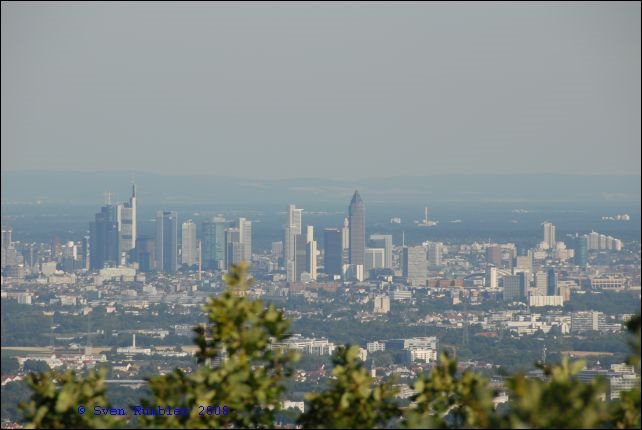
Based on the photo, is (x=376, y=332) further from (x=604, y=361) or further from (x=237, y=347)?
(x=237, y=347)

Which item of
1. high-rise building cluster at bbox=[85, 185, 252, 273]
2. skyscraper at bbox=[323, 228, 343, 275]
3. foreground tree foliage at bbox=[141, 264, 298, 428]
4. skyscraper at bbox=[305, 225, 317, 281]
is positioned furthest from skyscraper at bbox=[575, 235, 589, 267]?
foreground tree foliage at bbox=[141, 264, 298, 428]

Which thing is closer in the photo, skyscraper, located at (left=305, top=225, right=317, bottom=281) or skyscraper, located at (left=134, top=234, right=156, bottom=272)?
skyscraper, located at (left=305, top=225, right=317, bottom=281)

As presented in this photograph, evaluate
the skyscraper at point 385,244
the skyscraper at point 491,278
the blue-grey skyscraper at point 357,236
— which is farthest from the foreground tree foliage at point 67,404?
the skyscraper at point 385,244

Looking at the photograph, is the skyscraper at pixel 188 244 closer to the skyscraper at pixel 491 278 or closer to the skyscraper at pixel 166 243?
the skyscraper at pixel 166 243

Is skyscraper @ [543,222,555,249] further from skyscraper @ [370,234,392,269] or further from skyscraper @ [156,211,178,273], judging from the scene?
skyscraper @ [156,211,178,273]

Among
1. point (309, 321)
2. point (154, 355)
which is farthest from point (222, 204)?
point (154, 355)

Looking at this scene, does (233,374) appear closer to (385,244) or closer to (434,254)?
(385,244)
